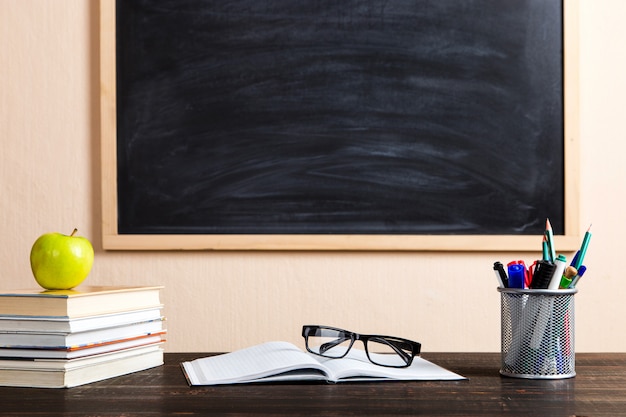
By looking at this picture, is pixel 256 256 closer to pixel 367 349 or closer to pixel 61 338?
pixel 367 349

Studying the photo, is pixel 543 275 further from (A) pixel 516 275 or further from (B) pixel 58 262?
(B) pixel 58 262

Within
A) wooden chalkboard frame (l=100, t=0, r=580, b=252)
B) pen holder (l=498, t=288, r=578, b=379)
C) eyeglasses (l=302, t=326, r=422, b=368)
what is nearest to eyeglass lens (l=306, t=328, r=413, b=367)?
eyeglasses (l=302, t=326, r=422, b=368)

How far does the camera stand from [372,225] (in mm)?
1922

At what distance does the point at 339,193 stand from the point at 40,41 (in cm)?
88

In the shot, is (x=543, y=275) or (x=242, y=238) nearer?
(x=543, y=275)

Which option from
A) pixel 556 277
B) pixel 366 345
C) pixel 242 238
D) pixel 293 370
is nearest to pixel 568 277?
pixel 556 277

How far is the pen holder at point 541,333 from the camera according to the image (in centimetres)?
104

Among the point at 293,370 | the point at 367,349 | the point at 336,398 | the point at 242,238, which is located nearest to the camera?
the point at 336,398

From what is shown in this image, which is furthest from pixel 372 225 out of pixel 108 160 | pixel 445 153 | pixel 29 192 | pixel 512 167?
pixel 29 192

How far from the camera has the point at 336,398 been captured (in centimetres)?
92

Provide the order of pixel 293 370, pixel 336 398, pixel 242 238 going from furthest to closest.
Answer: pixel 242 238, pixel 293 370, pixel 336 398

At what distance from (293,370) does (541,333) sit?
0.35 m

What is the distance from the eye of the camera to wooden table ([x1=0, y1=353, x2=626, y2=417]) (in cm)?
85

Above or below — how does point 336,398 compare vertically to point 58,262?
below
